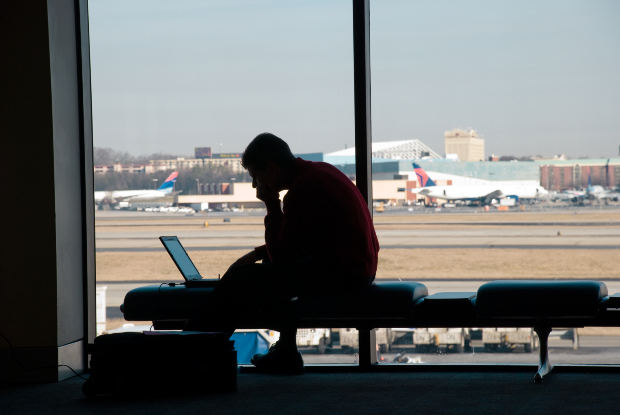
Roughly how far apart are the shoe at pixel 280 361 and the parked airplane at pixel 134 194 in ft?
4.04

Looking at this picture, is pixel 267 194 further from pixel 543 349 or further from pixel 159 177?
pixel 159 177

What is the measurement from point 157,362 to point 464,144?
10.4 feet

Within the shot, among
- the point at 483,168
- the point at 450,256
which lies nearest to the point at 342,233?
the point at 483,168

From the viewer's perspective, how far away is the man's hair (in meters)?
2.72

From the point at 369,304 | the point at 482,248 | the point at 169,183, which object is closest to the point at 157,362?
the point at 369,304

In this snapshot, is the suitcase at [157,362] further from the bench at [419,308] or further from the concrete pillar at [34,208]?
the concrete pillar at [34,208]

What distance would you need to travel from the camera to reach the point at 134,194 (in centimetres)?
432

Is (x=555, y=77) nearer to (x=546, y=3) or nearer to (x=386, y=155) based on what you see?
(x=546, y=3)

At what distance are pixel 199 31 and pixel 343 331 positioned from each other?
208 centimetres

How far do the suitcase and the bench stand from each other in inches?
3.7

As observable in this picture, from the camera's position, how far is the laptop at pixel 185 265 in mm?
2910

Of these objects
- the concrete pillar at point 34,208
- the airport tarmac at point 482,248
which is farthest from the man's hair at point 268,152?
the airport tarmac at point 482,248

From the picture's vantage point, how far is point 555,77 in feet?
20.8

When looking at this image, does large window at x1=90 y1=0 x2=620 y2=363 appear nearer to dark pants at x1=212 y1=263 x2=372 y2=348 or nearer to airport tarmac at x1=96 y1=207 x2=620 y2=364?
dark pants at x1=212 y1=263 x2=372 y2=348
